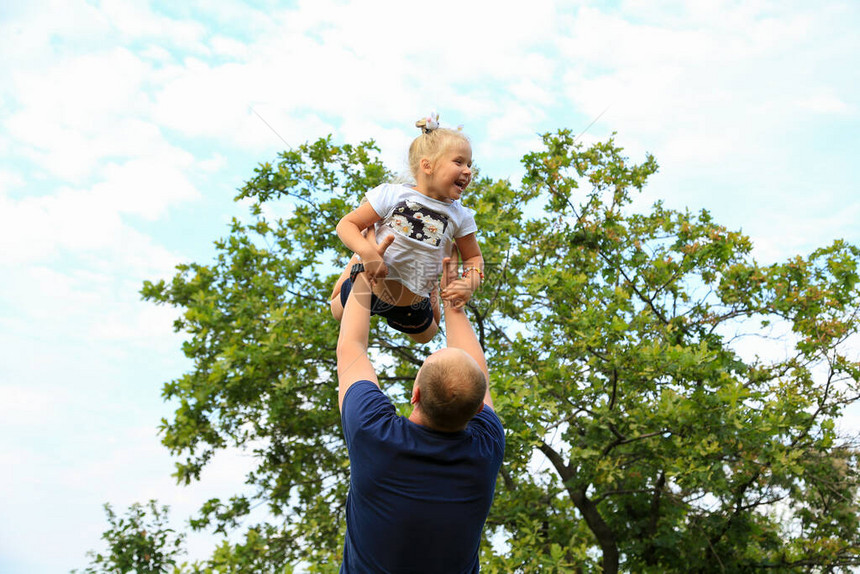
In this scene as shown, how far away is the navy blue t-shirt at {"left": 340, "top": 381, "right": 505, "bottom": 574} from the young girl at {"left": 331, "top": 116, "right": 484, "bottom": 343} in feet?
2.69

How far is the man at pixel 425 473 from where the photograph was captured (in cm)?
233

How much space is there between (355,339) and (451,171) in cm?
86

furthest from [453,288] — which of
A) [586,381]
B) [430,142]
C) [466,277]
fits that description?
[586,381]

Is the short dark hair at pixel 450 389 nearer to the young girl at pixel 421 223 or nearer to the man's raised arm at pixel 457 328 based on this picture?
the man's raised arm at pixel 457 328

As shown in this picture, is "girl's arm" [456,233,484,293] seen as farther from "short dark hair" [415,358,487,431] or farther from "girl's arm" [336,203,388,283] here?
"short dark hair" [415,358,487,431]

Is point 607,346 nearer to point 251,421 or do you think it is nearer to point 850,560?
point 850,560

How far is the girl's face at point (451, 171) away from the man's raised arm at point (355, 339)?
1.22ft

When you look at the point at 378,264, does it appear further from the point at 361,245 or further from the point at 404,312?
the point at 404,312

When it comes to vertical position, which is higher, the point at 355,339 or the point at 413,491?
the point at 355,339

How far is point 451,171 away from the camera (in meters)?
3.20

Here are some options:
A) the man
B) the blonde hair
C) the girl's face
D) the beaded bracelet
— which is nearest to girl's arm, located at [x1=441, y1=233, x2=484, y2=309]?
the beaded bracelet

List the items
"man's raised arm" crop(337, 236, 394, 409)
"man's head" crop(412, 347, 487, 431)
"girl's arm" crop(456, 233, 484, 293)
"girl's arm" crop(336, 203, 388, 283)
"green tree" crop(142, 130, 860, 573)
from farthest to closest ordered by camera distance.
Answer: "green tree" crop(142, 130, 860, 573) < "girl's arm" crop(456, 233, 484, 293) < "girl's arm" crop(336, 203, 388, 283) < "man's raised arm" crop(337, 236, 394, 409) < "man's head" crop(412, 347, 487, 431)

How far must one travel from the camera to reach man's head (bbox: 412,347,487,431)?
7.54 ft

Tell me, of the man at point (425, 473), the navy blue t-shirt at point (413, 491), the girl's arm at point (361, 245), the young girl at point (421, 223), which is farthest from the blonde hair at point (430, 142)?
the navy blue t-shirt at point (413, 491)
